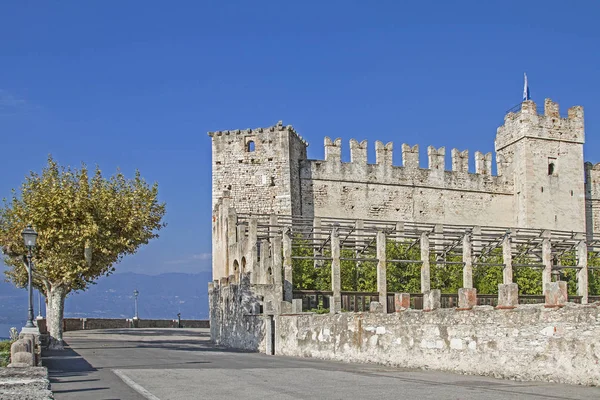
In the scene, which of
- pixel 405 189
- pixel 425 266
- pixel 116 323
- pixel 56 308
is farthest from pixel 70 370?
pixel 116 323

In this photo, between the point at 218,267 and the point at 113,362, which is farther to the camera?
the point at 218,267

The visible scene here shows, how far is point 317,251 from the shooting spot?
38594mm

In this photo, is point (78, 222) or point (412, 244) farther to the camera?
point (412, 244)

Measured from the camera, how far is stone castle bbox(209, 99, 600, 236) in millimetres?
41250

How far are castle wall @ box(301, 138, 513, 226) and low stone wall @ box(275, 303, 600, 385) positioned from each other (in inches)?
836

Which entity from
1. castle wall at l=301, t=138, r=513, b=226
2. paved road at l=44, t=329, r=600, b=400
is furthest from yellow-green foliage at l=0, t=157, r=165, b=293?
castle wall at l=301, t=138, r=513, b=226

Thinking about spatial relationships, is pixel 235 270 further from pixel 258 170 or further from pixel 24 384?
pixel 24 384

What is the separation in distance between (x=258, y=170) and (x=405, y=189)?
8.95m

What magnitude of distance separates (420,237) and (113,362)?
19900 mm

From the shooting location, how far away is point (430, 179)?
150ft

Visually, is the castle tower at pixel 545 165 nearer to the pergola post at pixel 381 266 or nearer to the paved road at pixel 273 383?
the pergola post at pixel 381 266

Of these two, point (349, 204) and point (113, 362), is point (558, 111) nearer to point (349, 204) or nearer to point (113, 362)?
point (349, 204)

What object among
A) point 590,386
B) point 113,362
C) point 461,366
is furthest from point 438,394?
point 113,362

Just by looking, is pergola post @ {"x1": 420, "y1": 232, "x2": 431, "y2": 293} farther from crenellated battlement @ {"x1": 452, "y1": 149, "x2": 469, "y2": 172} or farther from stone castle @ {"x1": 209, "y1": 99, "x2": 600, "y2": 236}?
crenellated battlement @ {"x1": 452, "y1": 149, "x2": 469, "y2": 172}
